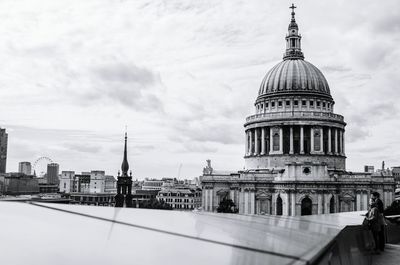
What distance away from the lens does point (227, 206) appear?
198 ft

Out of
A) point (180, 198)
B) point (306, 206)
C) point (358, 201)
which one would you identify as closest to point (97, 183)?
point (180, 198)

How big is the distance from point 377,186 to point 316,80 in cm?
1796

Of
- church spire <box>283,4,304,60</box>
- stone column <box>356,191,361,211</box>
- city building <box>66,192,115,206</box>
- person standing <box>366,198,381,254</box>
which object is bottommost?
city building <box>66,192,115,206</box>

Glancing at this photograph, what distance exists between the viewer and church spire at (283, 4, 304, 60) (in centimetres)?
7300

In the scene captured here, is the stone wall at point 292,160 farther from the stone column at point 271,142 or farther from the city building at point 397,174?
the city building at point 397,174

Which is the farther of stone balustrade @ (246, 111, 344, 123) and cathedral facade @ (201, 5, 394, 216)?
stone balustrade @ (246, 111, 344, 123)

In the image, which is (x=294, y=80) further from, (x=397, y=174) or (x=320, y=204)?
(x=397, y=174)

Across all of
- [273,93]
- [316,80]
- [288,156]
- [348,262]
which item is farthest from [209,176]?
[348,262]

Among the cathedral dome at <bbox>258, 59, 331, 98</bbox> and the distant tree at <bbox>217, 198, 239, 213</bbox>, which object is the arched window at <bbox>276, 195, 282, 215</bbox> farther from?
the cathedral dome at <bbox>258, 59, 331, 98</bbox>

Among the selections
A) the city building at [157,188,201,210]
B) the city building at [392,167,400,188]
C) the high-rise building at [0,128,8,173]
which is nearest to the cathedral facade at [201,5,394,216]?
the city building at [157,188,201,210]

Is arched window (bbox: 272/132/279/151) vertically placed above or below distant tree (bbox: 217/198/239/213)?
above

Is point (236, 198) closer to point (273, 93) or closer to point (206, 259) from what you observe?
point (273, 93)

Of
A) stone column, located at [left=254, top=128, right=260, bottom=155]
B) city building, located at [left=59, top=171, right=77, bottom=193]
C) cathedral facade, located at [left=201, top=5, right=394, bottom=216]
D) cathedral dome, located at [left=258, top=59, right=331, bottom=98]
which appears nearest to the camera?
cathedral facade, located at [left=201, top=5, right=394, bottom=216]

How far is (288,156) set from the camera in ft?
208
